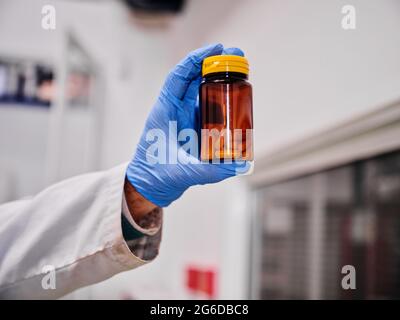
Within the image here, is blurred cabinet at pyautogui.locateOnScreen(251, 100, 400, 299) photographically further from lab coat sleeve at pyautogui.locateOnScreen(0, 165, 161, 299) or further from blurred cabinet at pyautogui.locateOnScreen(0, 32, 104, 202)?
blurred cabinet at pyautogui.locateOnScreen(0, 32, 104, 202)

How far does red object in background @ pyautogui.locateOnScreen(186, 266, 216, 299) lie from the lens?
160 cm

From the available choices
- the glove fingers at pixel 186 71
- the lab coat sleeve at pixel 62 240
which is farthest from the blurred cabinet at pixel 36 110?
the glove fingers at pixel 186 71

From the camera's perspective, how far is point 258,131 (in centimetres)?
91

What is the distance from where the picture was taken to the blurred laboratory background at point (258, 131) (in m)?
0.97

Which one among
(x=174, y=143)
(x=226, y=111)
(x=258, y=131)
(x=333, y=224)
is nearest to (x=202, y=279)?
(x=333, y=224)

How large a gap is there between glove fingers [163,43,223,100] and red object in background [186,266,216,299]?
102cm

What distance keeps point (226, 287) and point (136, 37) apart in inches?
41.6

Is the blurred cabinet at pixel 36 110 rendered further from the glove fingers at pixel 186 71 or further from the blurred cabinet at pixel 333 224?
the glove fingers at pixel 186 71

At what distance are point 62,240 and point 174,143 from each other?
0.28m

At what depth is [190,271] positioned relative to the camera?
1.63 meters

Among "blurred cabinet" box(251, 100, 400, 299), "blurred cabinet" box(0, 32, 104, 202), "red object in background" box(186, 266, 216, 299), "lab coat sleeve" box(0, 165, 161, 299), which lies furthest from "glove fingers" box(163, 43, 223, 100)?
"blurred cabinet" box(0, 32, 104, 202)

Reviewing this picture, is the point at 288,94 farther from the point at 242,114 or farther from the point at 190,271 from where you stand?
the point at 190,271

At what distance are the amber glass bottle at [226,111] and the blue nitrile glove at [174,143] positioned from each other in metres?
0.05

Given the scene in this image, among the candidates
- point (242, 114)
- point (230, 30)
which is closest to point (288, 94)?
point (230, 30)
